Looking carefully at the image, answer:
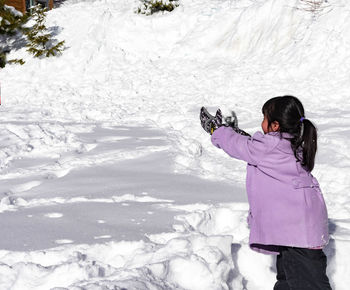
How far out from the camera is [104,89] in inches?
448

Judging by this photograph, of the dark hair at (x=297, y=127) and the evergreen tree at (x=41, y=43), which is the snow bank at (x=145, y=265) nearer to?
the dark hair at (x=297, y=127)

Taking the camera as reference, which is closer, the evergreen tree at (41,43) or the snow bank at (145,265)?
the snow bank at (145,265)

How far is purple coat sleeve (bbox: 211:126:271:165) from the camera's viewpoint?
2.42 meters

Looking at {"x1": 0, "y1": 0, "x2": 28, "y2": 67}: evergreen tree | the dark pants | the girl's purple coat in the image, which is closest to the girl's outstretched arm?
the girl's purple coat

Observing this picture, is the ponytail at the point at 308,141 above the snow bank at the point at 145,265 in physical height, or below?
above

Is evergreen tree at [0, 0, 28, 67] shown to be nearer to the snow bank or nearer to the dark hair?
the snow bank

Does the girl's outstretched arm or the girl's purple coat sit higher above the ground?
the girl's outstretched arm

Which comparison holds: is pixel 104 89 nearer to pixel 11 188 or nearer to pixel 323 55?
pixel 323 55

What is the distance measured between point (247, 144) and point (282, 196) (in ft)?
1.29

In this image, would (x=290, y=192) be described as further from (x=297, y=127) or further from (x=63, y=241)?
(x=63, y=241)

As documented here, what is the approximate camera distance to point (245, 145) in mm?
2453

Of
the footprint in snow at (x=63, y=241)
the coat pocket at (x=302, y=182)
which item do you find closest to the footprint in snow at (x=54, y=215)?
the footprint in snow at (x=63, y=241)

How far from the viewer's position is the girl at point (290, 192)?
238 centimetres

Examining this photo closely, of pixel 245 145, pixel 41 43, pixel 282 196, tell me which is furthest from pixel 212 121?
pixel 41 43
